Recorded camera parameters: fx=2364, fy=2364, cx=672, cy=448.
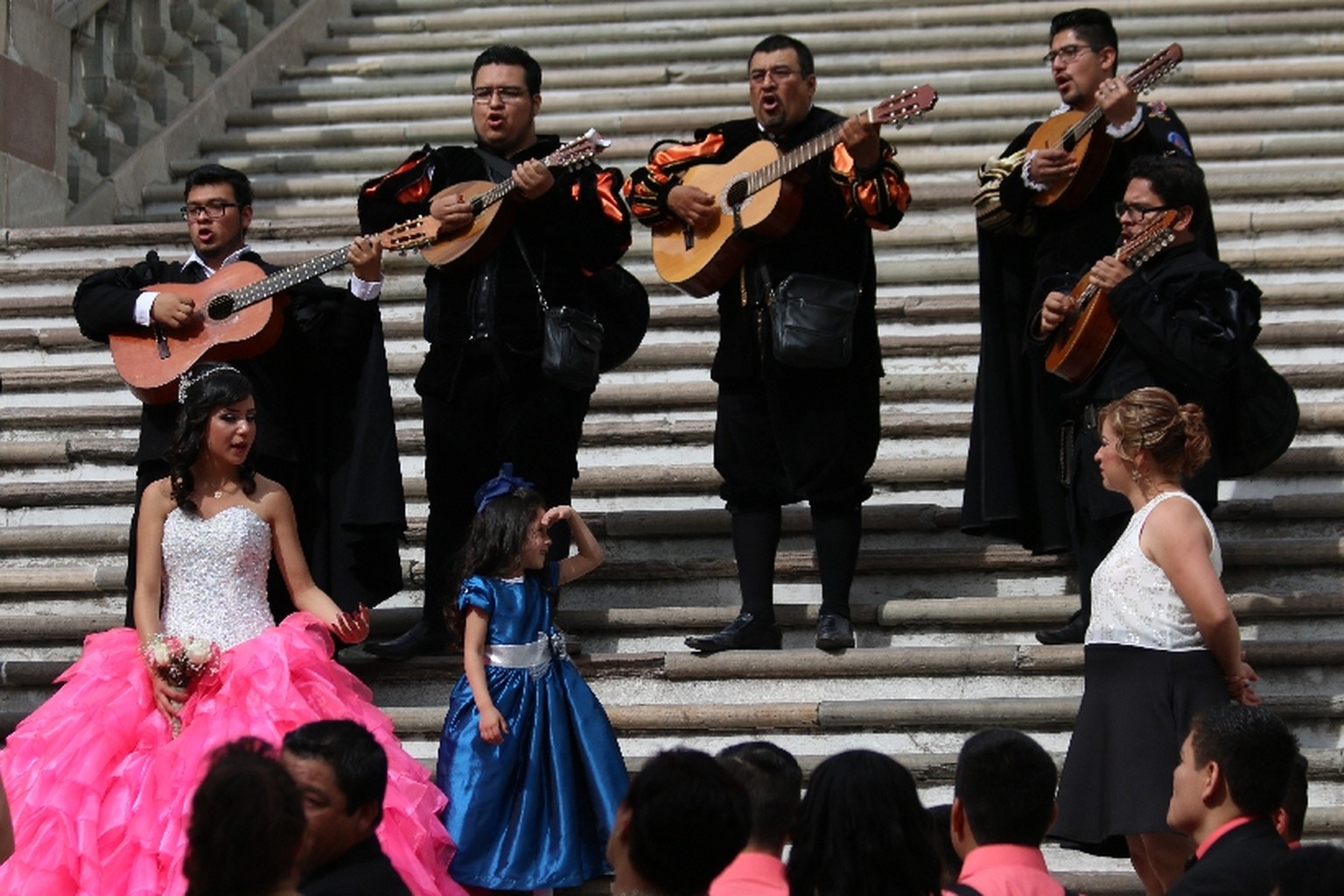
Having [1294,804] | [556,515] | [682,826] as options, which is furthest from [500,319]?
[682,826]

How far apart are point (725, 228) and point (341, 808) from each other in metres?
→ 2.92

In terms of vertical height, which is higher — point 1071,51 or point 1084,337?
point 1071,51

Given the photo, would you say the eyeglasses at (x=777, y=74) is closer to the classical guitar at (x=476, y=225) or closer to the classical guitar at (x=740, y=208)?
the classical guitar at (x=740, y=208)

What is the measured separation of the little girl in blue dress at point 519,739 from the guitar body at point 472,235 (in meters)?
0.85

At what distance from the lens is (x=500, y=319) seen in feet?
22.3

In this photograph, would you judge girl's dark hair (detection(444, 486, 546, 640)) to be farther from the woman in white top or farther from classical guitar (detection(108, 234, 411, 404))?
the woman in white top

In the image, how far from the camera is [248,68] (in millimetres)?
11680

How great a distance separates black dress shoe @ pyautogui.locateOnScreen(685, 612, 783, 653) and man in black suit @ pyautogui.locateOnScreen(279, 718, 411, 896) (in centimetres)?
226

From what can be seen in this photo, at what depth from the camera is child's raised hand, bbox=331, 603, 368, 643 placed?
6117 millimetres

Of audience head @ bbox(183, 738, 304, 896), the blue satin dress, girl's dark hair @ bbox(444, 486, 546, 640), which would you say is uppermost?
girl's dark hair @ bbox(444, 486, 546, 640)

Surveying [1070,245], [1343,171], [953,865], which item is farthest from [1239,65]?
[953,865]

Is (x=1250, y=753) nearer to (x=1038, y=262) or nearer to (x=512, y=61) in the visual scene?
(x=1038, y=262)

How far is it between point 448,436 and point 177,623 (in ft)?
3.39

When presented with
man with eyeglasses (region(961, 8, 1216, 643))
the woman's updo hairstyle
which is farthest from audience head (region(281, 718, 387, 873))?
man with eyeglasses (region(961, 8, 1216, 643))
